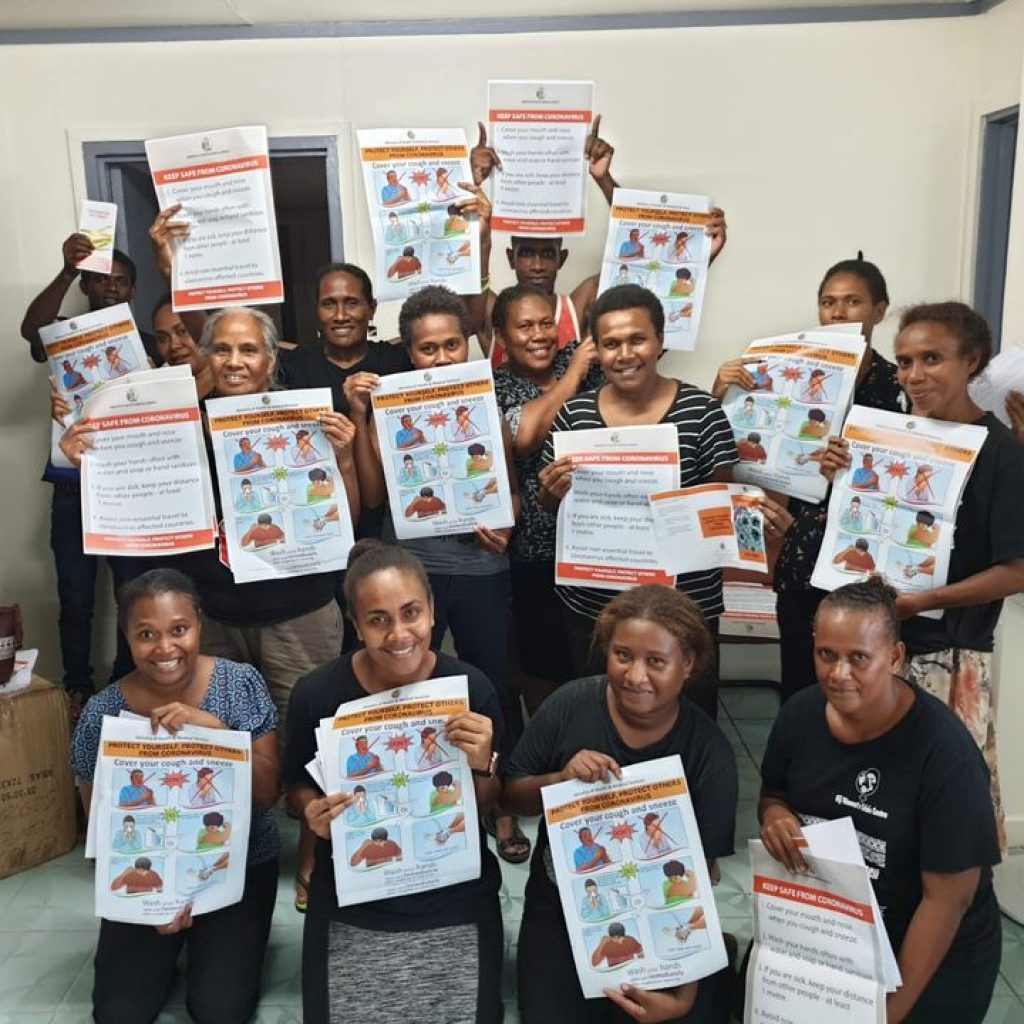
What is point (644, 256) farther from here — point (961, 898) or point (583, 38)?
point (961, 898)

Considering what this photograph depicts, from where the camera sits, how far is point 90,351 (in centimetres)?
328

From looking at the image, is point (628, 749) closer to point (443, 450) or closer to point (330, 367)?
point (443, 450)

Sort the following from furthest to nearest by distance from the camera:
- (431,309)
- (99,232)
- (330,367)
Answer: (99,232)
(330,367)
(431,309)

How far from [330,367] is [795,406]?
Answer: 57.4 inches

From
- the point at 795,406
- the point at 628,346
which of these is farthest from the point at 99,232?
the point at 795,406

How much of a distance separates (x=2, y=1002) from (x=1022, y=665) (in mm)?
2979

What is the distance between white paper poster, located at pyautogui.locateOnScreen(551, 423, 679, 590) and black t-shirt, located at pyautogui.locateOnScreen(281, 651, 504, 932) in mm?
533

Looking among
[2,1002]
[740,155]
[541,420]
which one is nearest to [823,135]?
[740,155]

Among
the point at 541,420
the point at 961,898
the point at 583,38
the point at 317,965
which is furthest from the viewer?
the point at 583,38

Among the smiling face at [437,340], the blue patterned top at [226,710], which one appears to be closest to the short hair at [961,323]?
the smiling face at [437,340]

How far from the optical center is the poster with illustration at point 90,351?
10.7ft

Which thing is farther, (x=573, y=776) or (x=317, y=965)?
(x=317, y=965)

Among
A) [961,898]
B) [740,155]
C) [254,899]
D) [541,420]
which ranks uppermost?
[740,155]

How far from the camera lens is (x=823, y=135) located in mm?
3965
